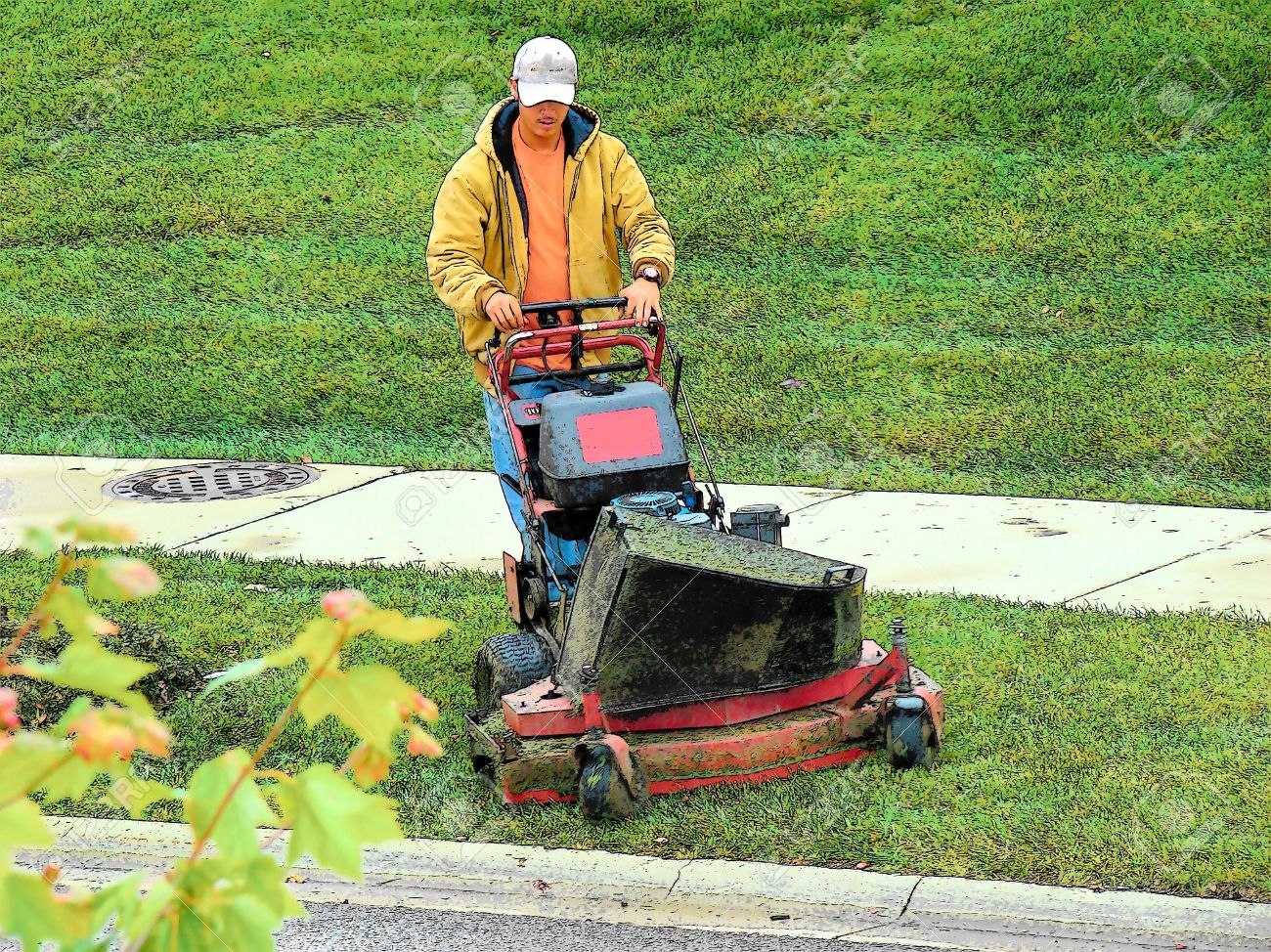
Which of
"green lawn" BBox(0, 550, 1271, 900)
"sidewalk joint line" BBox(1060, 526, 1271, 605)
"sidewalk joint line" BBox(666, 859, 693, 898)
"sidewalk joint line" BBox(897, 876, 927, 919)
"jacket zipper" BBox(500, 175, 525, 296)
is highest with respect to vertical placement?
"jacket zipper" BBox(500, 175, 525, 296)

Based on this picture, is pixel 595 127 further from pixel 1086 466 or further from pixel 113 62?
pixel 113 62

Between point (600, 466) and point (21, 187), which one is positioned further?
point (21, 187)

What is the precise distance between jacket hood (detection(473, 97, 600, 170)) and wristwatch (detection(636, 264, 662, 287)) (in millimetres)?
432

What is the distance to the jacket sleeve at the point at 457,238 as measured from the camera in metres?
4.96

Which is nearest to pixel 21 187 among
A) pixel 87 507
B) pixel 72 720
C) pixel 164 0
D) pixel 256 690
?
pixel 164 0

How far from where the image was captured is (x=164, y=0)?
1309 centimetres

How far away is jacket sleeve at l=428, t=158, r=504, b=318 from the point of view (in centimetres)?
496

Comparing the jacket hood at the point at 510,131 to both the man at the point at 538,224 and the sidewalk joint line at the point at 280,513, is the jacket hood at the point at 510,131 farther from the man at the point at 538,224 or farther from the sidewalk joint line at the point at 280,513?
the sidewalk joint line at the point at 280,513

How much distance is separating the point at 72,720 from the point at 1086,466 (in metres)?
7.08

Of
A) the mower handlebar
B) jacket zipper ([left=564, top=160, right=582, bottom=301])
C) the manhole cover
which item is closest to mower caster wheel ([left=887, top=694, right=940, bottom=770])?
the mower handlebar

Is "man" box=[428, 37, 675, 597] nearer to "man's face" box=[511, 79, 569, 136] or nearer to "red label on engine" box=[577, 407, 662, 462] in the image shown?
"man's face" box=[511, 79, 569, 136]

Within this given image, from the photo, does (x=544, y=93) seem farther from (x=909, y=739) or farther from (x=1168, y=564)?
(x=1168, y=564)

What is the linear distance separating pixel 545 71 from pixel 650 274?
735 millimetres

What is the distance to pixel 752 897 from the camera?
3969 millimetres
